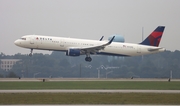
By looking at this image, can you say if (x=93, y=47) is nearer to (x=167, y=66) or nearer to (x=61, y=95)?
(x=167, y=66)

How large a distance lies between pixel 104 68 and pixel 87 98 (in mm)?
60927

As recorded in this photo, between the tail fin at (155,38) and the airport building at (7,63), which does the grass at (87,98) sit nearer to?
the tail fin at (155,38)

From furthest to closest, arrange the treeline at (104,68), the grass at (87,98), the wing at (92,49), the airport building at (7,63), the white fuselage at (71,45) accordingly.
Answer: the airport building at (7,63) < the treeline at (104,68) < the wing at (92,49) < the white fuselage at (71,45) < the grass at (87,98)

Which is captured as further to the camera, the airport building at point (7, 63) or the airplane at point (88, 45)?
the airport building at point (7, 63)

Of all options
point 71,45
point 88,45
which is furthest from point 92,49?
point 71,45

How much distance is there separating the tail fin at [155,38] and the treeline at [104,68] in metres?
6.77

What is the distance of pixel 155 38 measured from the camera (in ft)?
267

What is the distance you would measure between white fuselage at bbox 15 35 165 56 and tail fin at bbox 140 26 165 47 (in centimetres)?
171

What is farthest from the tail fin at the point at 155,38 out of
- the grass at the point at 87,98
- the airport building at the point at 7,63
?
the grass at the point at 87,98

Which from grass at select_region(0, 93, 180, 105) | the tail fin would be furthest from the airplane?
grass at select_region(0, 93, 180, 105)

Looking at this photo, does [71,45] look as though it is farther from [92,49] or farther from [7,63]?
[7,63]

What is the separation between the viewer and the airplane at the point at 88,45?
237ft

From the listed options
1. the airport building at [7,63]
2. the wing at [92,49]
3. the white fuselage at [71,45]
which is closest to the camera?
the white fuselage at [71,45]

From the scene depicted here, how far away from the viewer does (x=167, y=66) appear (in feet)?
311
